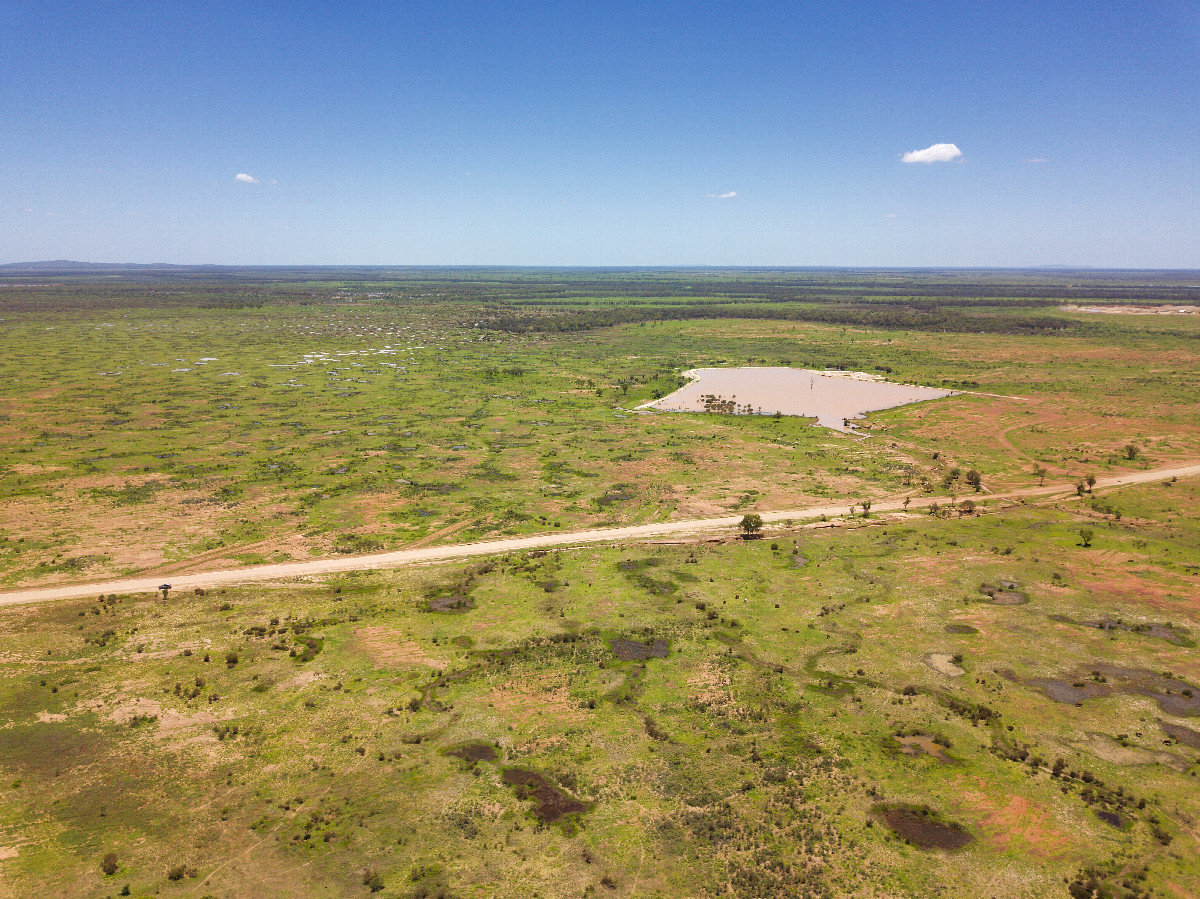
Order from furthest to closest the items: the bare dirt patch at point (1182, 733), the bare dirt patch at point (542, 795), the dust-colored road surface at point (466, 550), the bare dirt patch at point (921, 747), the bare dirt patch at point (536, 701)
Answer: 1. the dust-colored road surface at point (466, 550)
2. the bare dirt patch at point (536, 701)
3. the bare dirt patch at point (1182, 733)
4. the bare dirt patch at point (921, 747)
5. the bare dirt patch at point (542, 795)

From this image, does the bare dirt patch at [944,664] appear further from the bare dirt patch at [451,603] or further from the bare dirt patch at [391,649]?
the bare dirt patch at [451,603]

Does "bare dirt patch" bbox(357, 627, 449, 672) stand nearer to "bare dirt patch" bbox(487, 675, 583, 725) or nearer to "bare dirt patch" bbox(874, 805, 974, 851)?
"bare dirt patch" bbox(487, 675, 583, 725)

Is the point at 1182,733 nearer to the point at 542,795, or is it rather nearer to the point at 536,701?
the point at 542,795

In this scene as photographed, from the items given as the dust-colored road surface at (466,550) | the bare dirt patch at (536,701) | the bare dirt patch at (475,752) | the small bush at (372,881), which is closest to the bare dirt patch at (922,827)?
the bare dirt patch at (536,701)

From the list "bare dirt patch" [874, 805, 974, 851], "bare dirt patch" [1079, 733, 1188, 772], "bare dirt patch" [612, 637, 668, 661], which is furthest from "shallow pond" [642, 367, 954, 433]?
"bare dirt patch" [874, 805, 974, 851]

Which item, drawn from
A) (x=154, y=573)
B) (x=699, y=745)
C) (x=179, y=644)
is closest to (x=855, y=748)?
(x=699, y=745)

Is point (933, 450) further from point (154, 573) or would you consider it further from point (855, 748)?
point (154, 573)
